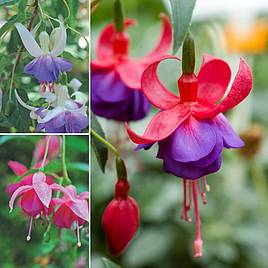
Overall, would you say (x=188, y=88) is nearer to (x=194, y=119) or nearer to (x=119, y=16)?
(x=194, y=119)

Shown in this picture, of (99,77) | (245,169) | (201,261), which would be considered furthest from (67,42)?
(245,169)

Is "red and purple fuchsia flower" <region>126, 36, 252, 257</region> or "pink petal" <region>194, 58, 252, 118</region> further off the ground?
"pink petal" <region>194, 58, 252, 118</region>

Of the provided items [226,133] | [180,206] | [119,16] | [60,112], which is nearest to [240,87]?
[226,133]

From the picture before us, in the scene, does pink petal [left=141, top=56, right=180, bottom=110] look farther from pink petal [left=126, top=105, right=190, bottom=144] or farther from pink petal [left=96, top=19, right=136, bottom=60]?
pink petal [left=96, top=19, right=136, bottom=60]

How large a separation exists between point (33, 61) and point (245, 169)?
1.53m

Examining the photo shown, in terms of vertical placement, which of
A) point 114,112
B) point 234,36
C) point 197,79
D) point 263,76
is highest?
point 197,79

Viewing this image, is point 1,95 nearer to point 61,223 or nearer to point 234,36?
point 61,223

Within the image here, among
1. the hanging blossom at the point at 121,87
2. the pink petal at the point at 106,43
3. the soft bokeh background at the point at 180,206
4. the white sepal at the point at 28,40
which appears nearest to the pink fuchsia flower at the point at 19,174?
the white sepal at the point at 28,40

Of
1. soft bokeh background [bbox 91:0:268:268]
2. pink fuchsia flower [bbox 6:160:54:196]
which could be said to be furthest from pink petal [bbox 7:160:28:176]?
soft bokeh background [bbox 91:0:268:268]

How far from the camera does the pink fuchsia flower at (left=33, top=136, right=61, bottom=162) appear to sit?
74 centimetres

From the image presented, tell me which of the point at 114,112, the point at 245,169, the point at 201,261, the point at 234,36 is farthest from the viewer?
the point at 234,36

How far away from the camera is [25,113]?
29.1 inches

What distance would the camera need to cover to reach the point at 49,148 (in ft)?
2.46

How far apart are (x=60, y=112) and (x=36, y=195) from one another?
3.2 inches
